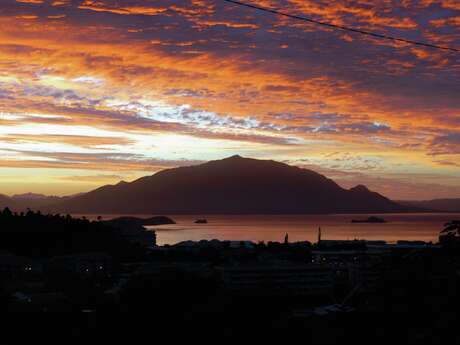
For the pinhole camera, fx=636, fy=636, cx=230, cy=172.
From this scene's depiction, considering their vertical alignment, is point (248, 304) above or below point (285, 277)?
above

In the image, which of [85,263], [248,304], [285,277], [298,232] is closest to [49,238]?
[85,263]

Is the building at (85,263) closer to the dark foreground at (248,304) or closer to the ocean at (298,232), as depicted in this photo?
the dark foreground at (248,304)

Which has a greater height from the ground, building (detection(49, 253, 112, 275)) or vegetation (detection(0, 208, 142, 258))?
vegetation (detection(0, 208, 142, 258))

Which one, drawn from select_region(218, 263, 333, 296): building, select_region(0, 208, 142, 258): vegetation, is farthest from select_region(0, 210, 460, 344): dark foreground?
select_region(0, 208, 142, 258): vegetation

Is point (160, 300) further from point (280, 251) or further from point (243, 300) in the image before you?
point (280, 251)

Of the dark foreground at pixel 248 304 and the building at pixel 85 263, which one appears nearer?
the dark foreground at pixel 248 304

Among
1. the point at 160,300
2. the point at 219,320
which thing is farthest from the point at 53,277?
the point at 219,320

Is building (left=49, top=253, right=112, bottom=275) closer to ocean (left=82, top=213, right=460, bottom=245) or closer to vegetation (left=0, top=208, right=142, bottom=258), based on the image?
vegetation (left=0, top=208, right=142, bottom=258)

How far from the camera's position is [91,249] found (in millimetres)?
45094

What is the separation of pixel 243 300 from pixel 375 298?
9.28 m

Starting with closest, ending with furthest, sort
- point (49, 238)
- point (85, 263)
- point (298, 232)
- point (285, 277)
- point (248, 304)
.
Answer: point (248, 304)
point (285, 277)
point (85, 263)
point (49, 238)
point (298, 232)

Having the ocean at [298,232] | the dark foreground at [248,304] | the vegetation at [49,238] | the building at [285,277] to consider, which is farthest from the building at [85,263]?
the ocean at [298,232]

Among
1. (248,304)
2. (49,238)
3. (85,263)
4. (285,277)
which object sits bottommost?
(285,277)

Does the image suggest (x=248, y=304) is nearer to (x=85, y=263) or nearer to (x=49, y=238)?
(x=85, y=263)
